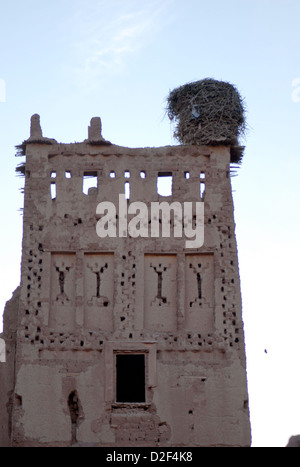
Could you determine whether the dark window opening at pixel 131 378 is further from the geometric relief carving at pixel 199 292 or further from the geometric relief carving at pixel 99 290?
the geometric relief carving at pixel 199 292

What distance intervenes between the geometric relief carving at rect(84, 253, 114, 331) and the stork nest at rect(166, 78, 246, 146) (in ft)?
13.6

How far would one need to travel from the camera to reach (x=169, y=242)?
28500 millimetres

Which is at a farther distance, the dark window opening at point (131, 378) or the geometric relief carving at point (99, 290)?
the geometric relief carving at point (99, 290)

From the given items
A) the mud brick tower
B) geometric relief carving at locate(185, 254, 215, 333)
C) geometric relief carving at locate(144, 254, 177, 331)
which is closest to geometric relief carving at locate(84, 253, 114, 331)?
the mud brick tower

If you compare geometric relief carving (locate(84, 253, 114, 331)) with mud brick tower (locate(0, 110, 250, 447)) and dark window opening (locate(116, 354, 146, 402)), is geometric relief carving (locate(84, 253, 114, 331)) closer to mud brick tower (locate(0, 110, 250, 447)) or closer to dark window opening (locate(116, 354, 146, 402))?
mud brick tower (locate(0, 110, 250, 447))

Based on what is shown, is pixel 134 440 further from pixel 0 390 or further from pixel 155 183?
pixel 155 183

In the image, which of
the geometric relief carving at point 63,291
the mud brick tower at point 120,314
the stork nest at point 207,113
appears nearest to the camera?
the mud brick tower at point 120,314

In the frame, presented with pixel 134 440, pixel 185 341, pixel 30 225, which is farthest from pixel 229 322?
pixel 30 225

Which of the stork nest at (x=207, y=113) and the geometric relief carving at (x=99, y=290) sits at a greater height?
the stork nest at (x=207, y=113)

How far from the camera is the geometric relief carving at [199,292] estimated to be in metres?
28.0

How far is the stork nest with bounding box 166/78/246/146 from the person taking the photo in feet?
97.1

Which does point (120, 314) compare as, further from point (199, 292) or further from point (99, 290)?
point (199, 292)

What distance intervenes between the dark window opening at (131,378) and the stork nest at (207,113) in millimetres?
6152

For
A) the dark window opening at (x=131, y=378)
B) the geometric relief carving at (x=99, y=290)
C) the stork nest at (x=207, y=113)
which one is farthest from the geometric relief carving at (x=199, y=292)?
the stork nest at (x=207, y=113)
